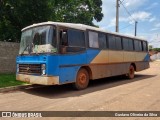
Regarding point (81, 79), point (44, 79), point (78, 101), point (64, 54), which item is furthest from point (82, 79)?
point (78, 101)

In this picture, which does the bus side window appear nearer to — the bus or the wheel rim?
the bus

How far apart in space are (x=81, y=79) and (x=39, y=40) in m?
2.67

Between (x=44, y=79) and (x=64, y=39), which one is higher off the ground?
(x=64, y=39)

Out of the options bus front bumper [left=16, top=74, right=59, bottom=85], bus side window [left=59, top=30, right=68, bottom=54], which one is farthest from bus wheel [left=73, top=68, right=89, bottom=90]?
bus side window [left=59, top=30, right=68, bottom=54]

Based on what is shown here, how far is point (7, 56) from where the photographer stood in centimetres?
1622

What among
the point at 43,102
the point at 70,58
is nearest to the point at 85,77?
the point at 70,58

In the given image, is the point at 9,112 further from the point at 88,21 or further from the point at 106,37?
the point at 88,21

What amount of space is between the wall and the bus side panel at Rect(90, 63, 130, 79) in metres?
6.40

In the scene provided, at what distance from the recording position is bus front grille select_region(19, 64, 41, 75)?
33.3 ft

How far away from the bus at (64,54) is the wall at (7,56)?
464 cm

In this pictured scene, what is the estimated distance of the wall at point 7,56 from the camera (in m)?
15.9

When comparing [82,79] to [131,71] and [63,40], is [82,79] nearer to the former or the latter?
[63,40]

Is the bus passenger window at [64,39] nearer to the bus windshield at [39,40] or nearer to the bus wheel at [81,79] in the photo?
the bus windshield at [39,40]

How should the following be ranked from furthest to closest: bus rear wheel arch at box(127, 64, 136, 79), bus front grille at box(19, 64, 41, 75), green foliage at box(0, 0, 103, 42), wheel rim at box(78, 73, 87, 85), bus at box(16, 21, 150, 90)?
green foliage at box(0, 0, 103, 42)
bus rear wheel arch at box(127, 64, 136, 79)
wheel rim at box(78, 73, 87, 85)
bus front grille at box(19, 64, 41, 75)
bus at box(16, 21, 150, 90)
